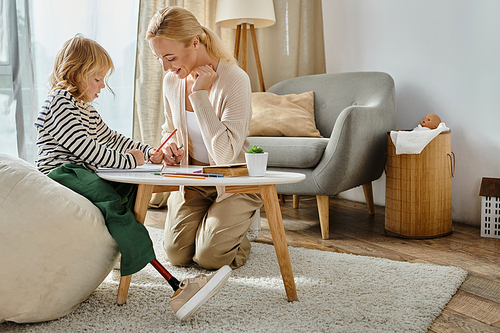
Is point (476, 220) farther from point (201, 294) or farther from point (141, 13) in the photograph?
point (141, 13)

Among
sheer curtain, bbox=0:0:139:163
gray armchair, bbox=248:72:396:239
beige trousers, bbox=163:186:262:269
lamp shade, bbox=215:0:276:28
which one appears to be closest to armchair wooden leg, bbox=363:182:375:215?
gray armchair, bbox=248:72:396:239

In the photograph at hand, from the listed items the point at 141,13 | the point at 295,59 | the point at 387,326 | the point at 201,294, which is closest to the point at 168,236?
the point at 201,294

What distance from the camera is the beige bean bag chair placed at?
0.98 m

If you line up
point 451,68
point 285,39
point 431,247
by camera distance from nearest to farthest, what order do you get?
point 431,247, point 451,68, point 285,39

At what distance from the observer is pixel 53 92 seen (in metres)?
1.22

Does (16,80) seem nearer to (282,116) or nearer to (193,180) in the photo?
(282,116)

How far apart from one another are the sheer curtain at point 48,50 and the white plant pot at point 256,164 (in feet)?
4.93

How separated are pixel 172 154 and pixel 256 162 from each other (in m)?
0.43

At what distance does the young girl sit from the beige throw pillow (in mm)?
1144

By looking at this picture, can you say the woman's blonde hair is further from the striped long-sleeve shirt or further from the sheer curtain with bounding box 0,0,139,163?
the sheer curtain with bounding box 0,0,139,163

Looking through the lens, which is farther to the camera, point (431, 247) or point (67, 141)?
point (431, 247)

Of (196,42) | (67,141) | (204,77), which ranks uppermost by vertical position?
(196,42)

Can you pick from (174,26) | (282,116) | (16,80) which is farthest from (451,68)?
(16,80)

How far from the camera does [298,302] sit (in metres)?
1.20
